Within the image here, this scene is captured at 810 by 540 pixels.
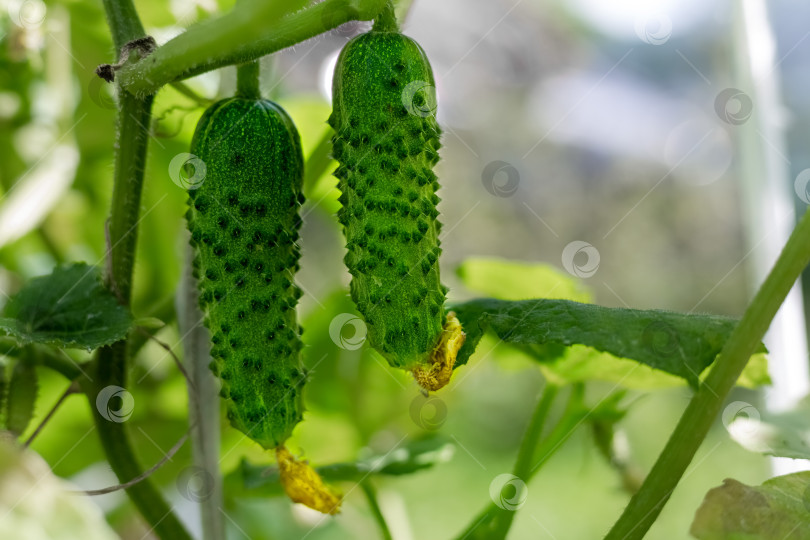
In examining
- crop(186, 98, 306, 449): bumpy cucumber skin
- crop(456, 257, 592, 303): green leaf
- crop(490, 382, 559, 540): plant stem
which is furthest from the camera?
crop(456, 257, 592, 303): green leaf

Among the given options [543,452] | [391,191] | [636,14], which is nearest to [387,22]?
[391,191]

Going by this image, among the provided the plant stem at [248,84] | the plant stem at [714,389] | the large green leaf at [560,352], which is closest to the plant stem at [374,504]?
the large green leaf at [560,352]

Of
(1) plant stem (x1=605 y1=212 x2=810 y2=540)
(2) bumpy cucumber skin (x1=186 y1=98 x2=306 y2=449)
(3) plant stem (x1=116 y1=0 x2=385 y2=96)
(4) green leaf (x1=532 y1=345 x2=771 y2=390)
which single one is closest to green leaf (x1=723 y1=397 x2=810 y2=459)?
(4) green leaf (x1=532 y1=345 x2=771 y2=390)

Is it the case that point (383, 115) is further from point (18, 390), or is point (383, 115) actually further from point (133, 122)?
point (18, 390)

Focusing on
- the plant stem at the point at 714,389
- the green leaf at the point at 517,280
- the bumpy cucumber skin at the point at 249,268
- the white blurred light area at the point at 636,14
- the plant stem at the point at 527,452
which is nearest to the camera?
the plant stem at the point at 714,389

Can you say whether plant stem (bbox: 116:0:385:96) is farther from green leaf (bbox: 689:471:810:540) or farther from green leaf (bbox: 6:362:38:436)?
green leaf (bbox: 689:471:810:540)

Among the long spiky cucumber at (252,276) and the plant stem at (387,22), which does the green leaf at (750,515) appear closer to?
the long spiky cucumber at (252,276)
